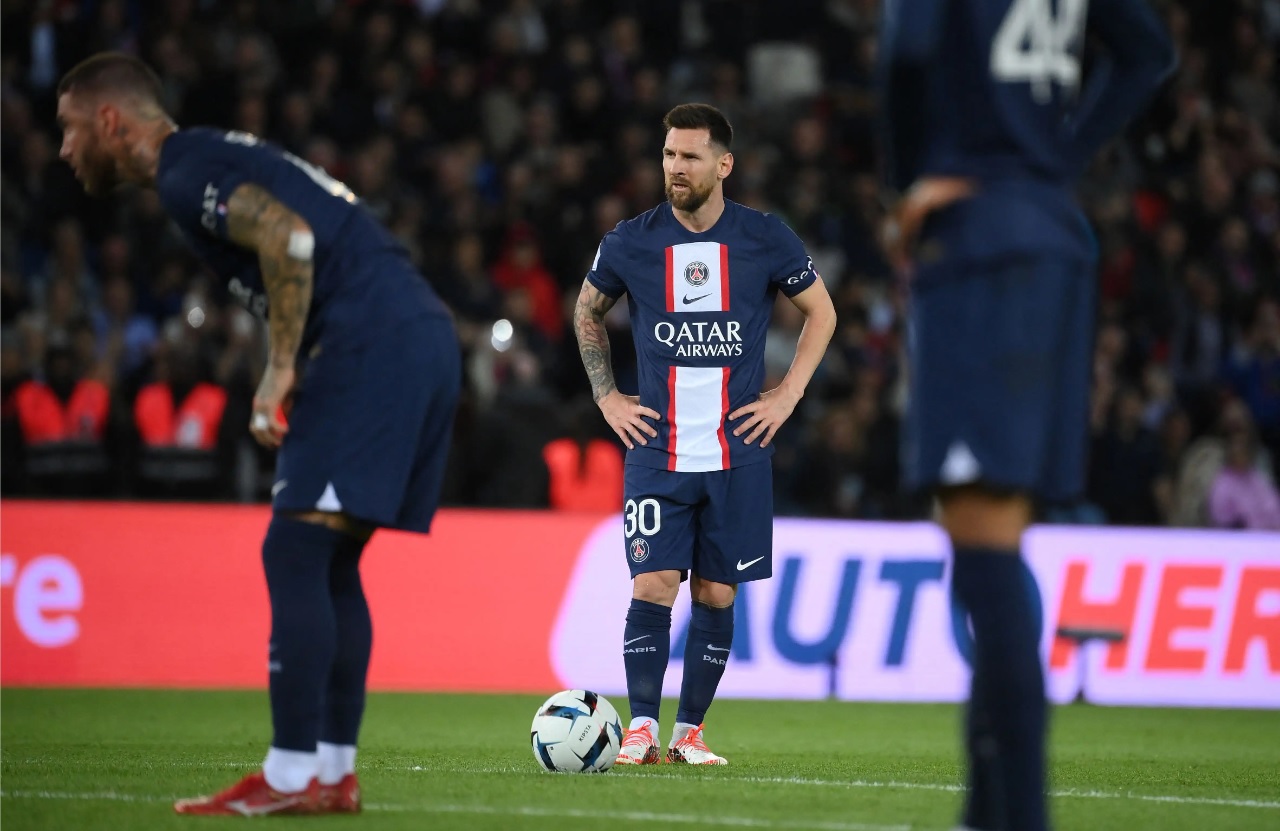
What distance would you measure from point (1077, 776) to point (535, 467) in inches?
289

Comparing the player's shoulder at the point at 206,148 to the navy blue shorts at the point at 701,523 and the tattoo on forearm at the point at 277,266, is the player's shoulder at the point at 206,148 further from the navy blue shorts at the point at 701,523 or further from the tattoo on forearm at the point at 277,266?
the navy blue shorts at the point at 701,523

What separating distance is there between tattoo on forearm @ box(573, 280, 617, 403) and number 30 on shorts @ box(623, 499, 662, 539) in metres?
0.60

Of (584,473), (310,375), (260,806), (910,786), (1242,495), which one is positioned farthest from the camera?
(1242,495)

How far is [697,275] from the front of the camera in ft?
23.5

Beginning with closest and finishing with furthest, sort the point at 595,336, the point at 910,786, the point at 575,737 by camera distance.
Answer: the point at 910,786
the point at 575,737
the point at 595,336

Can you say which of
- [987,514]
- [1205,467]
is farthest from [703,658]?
[1205,467]

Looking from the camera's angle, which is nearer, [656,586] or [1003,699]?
[1003,699]

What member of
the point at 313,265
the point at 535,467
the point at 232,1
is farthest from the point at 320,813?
the point at 232,1

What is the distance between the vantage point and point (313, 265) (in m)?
5.07

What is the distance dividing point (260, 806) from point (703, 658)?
2579mm

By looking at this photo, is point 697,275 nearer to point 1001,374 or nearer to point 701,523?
point 701,523

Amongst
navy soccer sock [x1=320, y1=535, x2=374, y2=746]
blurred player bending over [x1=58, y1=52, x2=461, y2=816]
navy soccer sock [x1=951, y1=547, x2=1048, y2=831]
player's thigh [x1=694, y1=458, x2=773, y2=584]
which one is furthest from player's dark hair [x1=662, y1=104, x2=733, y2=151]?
navy soccer sock [x1=951, y1=547, x2=1048, y2=831]

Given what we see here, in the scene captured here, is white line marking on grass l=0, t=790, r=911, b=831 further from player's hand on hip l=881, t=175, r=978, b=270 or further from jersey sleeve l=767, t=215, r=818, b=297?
jersey sleeve l=767, t=215, r=818, b=297

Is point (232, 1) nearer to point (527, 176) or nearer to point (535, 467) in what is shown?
point (527, 176)
